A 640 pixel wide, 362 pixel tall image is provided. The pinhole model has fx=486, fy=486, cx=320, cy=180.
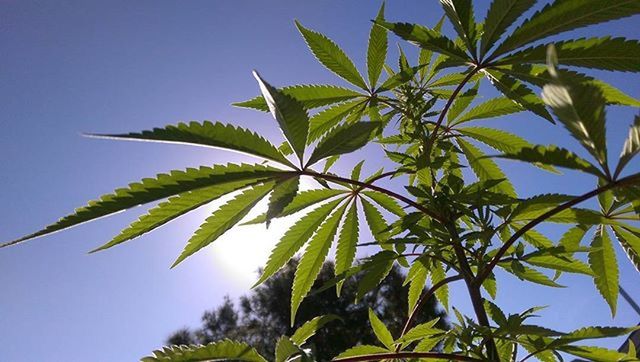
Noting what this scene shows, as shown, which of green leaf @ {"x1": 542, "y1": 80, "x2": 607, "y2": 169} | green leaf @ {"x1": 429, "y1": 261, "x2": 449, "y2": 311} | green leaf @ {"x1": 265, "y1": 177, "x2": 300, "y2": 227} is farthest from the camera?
green leaf @ {"x1": 429, "y1": 261, "x2": 449, "y2": 311}

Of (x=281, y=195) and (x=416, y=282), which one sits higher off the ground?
(x=281, y=195)

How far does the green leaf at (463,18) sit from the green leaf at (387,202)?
1.52ft

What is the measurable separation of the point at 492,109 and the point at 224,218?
2.94ft

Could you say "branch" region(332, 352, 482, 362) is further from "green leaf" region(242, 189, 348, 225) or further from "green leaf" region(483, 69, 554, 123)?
"green leaf" region(483, 69, 554, 123)

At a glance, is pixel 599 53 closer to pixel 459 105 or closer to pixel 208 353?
pixel 459 105

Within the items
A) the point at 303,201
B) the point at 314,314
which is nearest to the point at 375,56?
the point at 303,201

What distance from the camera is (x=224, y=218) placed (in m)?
0.92

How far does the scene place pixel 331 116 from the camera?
4.78 feet

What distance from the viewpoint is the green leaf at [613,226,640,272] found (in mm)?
1223

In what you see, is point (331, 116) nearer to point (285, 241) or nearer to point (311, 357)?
point (285, 241)

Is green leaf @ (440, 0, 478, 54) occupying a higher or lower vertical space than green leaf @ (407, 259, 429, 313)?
higher

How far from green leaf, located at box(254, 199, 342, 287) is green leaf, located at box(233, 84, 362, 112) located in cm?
31

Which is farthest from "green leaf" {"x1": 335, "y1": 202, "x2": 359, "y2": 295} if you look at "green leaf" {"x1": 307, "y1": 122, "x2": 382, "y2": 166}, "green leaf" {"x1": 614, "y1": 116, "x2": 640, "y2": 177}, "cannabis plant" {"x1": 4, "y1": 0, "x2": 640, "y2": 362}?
"green leaf" {"x1": 614, "y1": 116, "x2": 640, "y2": 177}

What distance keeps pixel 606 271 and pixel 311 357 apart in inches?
32.8
